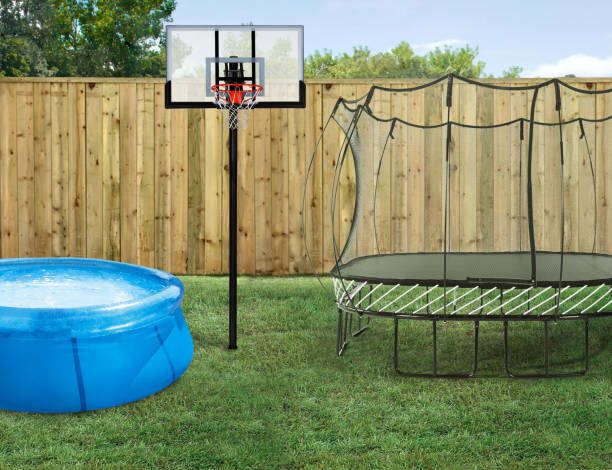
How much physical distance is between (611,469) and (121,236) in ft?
13.5

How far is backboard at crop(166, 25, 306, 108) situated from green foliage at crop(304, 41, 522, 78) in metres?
33.2

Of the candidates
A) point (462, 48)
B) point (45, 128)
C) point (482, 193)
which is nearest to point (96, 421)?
point (45, 128)

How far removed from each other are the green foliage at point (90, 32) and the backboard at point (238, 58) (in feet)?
44.5

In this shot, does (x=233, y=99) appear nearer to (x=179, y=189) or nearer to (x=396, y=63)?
(x=179, y=189)

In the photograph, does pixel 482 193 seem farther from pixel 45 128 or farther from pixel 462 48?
pixel 462 48

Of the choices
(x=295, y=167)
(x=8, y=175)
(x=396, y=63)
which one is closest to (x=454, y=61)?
(x=396, y=63)

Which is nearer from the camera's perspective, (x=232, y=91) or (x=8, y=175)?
(x=232, y=91)

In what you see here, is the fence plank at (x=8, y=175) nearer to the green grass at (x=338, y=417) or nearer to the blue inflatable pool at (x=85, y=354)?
the green grass at (x=338, y=417)

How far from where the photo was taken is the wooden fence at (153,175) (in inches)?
198

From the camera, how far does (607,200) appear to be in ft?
17.1

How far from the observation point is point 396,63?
39.0m

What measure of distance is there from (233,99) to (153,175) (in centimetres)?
204

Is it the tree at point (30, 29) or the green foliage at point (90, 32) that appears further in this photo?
the green foliage at point (90, 32)

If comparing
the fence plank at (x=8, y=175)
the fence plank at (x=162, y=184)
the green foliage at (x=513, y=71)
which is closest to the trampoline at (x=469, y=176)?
the fence plank at (x=162, y=184)
